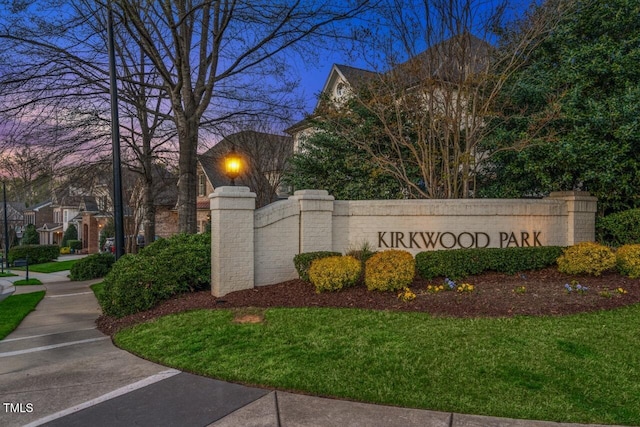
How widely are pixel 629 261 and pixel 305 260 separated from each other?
6701 mm

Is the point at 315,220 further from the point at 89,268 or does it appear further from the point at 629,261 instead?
the point at 89,268

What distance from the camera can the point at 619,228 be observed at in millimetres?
10812

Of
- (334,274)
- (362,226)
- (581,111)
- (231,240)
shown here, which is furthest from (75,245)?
(581,111)

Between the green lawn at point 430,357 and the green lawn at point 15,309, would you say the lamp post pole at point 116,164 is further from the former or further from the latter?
the green lawn at point 430,357

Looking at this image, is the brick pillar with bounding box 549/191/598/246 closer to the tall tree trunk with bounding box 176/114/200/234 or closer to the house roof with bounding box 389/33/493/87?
the house roof with bounding box 389/33/493/87

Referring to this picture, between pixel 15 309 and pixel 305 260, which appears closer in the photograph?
pixel 305 260

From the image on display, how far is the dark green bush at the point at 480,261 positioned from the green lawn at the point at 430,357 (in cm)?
243

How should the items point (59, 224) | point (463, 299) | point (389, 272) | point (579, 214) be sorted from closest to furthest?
point (463, 299)
point (389, 272)
point (579, 214)
point (59, 224)

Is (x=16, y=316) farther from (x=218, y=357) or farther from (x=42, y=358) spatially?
(x=218, y=357)

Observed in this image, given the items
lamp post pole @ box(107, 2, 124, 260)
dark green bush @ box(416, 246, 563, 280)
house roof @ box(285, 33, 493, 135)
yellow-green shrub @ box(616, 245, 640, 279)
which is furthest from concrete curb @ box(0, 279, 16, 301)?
yellow-green shrub @ box(616, 245, 640, 279)

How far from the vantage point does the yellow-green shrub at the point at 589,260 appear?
8.38 metres

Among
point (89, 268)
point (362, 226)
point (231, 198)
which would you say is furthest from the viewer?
point (89, 268)

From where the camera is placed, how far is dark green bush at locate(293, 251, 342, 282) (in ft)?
28.6

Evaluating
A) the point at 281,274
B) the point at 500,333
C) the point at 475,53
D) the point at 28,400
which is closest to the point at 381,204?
the point at 281,274
